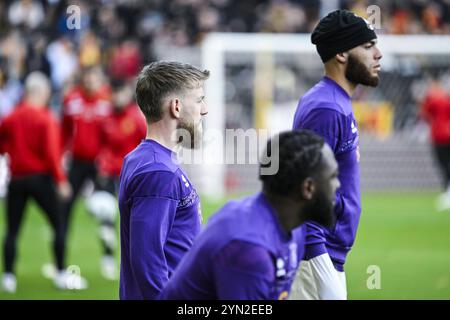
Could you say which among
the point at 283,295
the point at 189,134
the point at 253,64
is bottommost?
the point at 283,295

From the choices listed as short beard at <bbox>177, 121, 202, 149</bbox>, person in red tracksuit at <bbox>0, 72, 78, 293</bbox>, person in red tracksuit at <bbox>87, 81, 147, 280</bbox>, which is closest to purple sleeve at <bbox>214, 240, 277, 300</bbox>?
short beard at <bbox>177, 121, 202, 149</bbox>

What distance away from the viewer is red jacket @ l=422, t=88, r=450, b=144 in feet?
65.1

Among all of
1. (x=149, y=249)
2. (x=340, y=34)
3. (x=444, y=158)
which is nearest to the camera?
(x=149, y=249)

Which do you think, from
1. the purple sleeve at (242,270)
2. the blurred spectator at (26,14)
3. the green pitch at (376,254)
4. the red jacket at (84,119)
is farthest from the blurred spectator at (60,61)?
the purple sleeve at (242,270)

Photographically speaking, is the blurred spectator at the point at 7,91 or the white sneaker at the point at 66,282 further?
the blurred spectator at the point at 7,91

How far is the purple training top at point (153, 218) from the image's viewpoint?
4.24m

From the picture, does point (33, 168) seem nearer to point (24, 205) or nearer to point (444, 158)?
point (24, 205)

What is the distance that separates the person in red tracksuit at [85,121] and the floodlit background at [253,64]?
13.7ft

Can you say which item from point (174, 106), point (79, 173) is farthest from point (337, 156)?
point (79, 173)

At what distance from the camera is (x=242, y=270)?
343 cm

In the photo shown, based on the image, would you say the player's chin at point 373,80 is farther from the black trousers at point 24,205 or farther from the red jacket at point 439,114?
the red jacket at point 439,114

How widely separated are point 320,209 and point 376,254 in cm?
981

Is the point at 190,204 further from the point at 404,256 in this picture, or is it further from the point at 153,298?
the point at 404,256

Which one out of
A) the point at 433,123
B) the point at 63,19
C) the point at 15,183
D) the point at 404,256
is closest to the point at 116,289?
the point at 15,183
